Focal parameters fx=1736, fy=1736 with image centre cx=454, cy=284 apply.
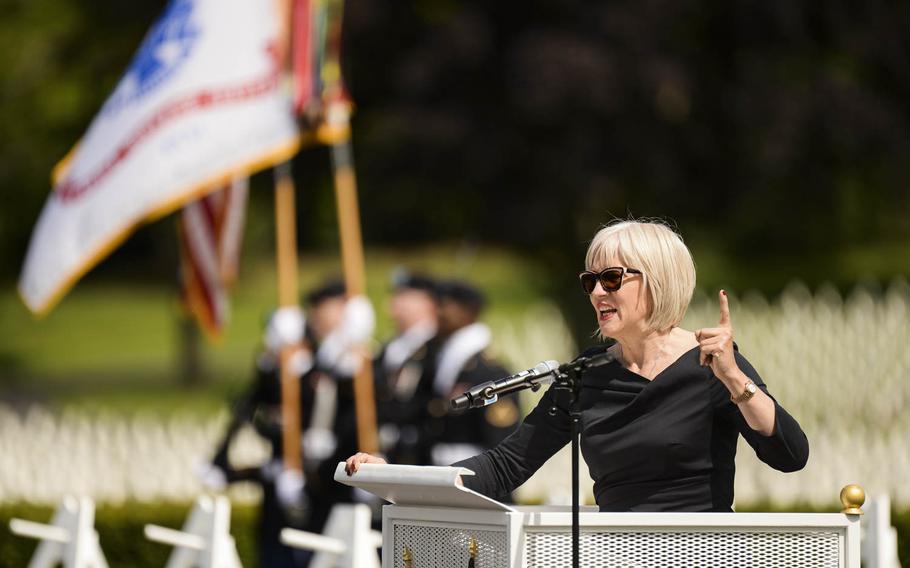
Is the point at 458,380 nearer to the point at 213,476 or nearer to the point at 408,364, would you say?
the point at 408,364

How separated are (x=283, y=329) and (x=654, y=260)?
605 centimetres

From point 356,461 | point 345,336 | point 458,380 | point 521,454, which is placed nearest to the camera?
point 356,461

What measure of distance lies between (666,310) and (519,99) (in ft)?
50.1

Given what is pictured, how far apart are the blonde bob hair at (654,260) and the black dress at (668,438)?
0.12 m

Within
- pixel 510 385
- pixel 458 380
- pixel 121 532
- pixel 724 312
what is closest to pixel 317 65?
pixel 458 380

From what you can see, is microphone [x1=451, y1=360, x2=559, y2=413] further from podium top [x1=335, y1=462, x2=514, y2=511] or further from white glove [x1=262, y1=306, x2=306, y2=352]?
white glove [x1=262, y1=306, x2=306, y2=352]

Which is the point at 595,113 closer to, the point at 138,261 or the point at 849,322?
the point at 849,322

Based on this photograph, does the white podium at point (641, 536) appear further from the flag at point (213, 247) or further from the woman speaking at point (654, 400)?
the flag at point (213, 247)

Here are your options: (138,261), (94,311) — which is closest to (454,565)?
(94,311)

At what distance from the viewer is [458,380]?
8711mm

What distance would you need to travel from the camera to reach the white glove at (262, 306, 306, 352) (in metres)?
9.82

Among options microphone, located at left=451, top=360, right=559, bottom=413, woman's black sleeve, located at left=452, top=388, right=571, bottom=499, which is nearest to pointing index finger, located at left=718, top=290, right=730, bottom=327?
microphone, located at left=451, top=360, right=559, bottom=413

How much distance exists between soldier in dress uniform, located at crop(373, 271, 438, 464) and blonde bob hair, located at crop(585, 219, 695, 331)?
5.01 m

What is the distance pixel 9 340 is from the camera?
4184 cm
